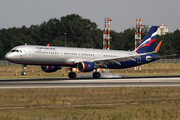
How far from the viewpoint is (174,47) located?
537ft

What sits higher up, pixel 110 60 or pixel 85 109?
pixel 110 60

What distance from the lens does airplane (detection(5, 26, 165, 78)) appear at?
44656 millimetres

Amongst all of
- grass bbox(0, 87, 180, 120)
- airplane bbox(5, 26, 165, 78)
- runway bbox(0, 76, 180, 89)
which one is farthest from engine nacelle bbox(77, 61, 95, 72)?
grass bbox(0, 87, 180, 120)

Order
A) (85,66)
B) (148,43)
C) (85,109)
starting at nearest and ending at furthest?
(85,109) → (85,66) → (148,43)

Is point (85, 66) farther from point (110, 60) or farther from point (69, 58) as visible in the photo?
point (110, 60)

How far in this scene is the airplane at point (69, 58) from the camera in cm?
4466

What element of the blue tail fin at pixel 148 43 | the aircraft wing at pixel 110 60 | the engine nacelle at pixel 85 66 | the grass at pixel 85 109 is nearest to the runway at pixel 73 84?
the engine nacelle at pixel 85 66

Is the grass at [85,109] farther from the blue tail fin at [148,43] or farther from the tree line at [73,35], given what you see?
the tree line at [73,35]

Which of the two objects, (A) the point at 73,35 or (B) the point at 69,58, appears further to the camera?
(A) the point at 73,35

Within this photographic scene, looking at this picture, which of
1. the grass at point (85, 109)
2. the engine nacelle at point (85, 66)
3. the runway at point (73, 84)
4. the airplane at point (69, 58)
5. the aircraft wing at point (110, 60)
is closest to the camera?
the grass at point (85, 109)

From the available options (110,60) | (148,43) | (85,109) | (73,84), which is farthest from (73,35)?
(85,109)

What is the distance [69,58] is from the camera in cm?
4869

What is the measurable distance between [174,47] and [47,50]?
12710cm

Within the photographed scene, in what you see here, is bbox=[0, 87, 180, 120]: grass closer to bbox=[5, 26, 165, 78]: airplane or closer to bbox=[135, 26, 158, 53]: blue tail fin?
bbox=[5, 26, 165, 78]: airplane
